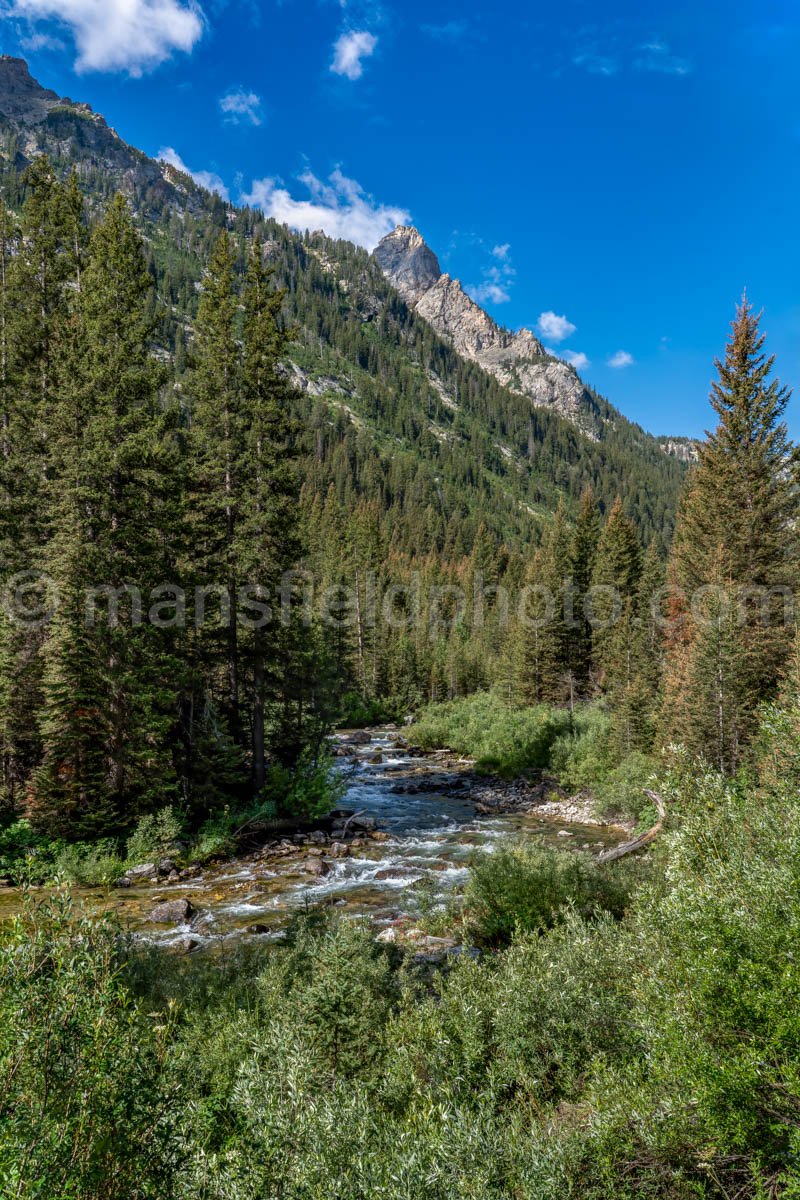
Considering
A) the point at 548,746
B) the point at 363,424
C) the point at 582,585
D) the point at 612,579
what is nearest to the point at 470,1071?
the point at 548,746

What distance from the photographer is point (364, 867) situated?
1661 cm

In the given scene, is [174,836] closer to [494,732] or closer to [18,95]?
A: [494,732]

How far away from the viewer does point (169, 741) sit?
17.9 meters

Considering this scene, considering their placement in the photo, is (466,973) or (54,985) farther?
(466,973)

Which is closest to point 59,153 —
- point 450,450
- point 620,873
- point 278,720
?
point 450,450

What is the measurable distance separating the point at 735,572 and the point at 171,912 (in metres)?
21.5

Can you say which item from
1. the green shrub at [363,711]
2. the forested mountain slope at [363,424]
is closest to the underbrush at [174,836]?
the green shrub at [363,711]

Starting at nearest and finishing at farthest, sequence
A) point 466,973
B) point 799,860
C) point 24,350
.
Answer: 1. point 799,860
2. point 466,973
3. point 24,350

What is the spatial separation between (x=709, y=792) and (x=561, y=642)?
1576 inches

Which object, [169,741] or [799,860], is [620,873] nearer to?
[799,860]

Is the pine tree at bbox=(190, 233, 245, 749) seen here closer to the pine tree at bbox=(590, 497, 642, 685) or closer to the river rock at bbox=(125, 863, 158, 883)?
the river rock at bbox=(125, 863, 158, 883)

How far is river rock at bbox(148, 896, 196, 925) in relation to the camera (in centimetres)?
1232

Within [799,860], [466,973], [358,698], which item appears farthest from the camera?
[358,698]

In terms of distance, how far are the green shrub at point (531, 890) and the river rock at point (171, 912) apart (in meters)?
6.32
